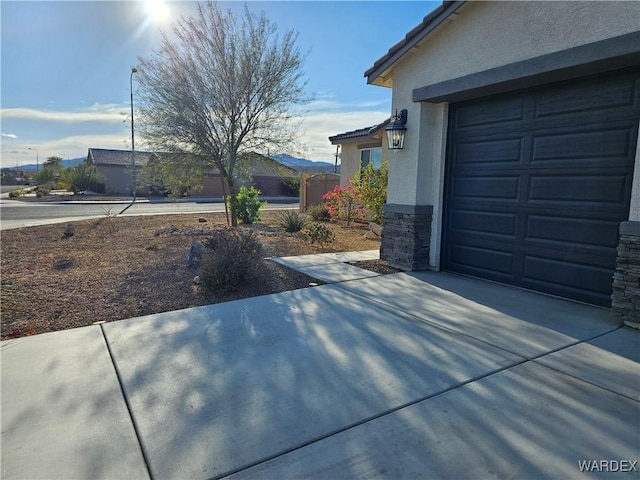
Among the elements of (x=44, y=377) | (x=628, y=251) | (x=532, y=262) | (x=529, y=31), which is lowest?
(x=44, y=377)

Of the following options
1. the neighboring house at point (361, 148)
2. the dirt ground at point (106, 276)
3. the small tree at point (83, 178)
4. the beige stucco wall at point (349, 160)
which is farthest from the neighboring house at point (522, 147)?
the small tree at point (83, 178)

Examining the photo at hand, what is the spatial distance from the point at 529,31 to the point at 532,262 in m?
3.17

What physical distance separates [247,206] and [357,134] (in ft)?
16.1

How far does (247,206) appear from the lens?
13.7 m

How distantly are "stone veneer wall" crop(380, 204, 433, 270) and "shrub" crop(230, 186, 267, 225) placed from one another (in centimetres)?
731

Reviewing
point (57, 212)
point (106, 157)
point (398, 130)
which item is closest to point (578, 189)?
point (398, 130)

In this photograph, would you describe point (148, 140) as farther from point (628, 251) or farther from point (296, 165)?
point (628, 251)

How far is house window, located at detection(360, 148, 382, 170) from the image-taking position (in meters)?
14.3

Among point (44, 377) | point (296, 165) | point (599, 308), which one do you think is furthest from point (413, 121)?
point (296, 165)

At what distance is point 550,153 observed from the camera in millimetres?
5418

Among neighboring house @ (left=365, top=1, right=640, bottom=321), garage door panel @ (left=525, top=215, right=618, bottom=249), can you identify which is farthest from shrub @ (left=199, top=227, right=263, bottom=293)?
garage door panel @ (left=525, top=215, right=618, bottom=249)

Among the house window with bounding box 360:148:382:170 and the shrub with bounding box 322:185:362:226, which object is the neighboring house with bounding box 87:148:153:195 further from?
the shrub with bounding box 322:185:362:226

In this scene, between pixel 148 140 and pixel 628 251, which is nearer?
pixel 628 251

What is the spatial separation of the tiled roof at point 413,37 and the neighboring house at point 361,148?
217 inches
